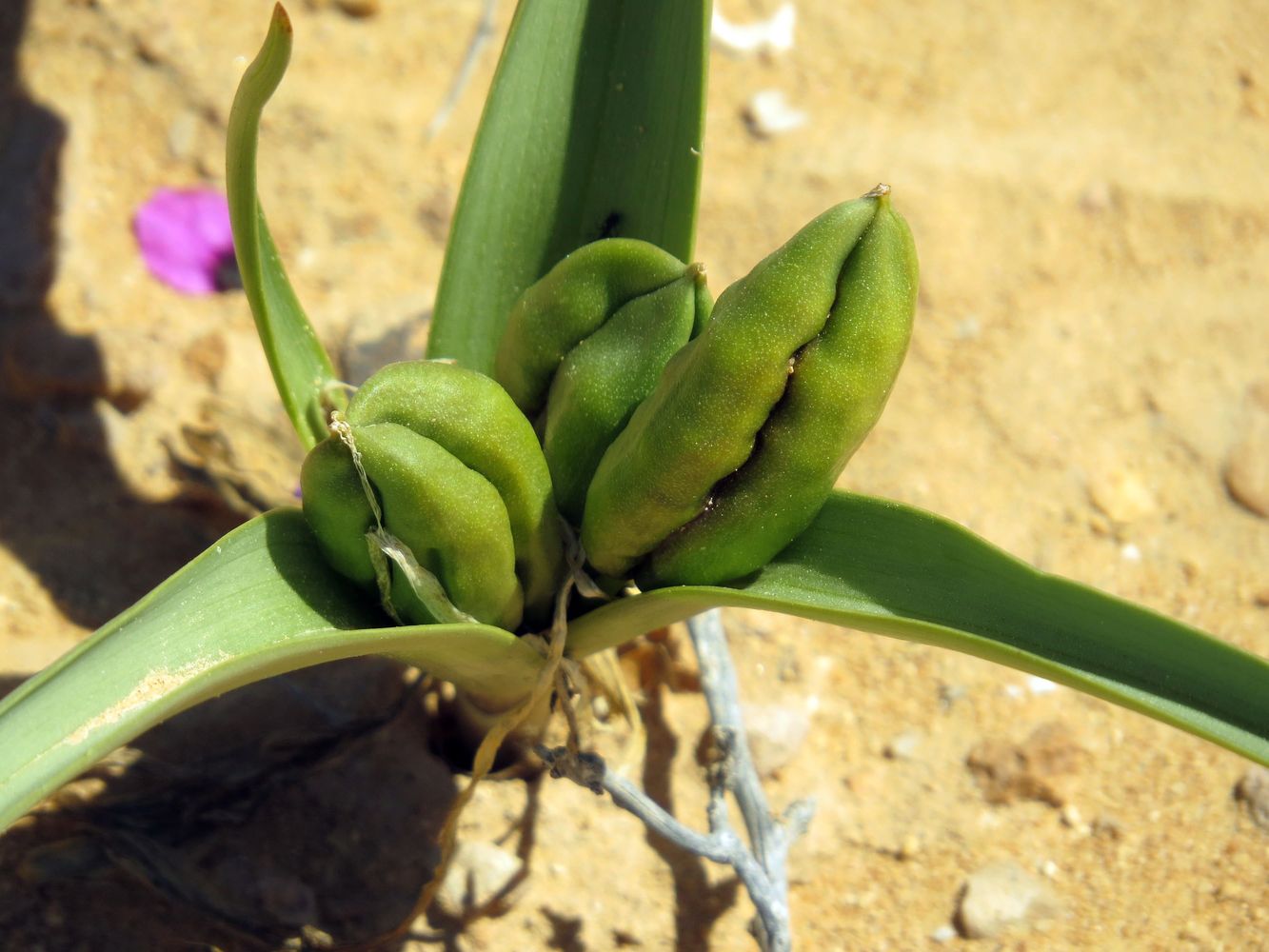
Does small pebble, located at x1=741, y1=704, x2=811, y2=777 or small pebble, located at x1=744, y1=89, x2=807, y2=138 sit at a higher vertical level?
small pebble, located at x1=744, y1=89, x2=807, y2=138

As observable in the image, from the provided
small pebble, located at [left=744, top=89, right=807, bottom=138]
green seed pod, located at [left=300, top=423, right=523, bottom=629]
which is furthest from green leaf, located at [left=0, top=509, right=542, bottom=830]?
small pebble, located at [left=744, top=89, right=807, bottom=138]

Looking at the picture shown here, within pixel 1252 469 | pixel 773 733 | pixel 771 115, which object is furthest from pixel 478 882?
pixel 771 115

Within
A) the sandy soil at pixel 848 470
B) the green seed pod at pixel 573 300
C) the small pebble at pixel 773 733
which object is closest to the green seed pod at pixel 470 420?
the green seed pod at pixel 573 300

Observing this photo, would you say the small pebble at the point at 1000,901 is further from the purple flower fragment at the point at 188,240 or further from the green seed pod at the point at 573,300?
the purple flower fragment at the point at 188,240

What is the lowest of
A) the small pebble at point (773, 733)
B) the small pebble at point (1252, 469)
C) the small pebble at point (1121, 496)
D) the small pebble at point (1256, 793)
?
the small pebble at point (773, 733)

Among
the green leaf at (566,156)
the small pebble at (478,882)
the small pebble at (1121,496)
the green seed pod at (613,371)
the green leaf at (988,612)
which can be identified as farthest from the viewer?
the small pebble at (1121,496)

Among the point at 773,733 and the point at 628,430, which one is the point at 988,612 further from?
the point at 773,733

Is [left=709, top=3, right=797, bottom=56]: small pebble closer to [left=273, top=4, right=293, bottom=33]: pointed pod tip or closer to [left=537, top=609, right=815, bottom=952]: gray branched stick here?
[left=537, top=609, right=815, bottom=952]: gray branched stick
